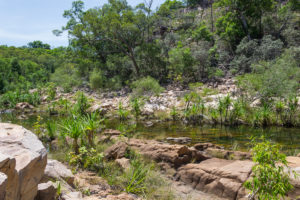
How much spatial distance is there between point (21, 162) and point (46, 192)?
0.85 meters

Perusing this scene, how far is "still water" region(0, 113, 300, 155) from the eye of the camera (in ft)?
30.9

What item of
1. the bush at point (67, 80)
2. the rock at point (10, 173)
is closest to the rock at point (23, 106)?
the bush at point (67, 80)

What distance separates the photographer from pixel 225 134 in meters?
11.4

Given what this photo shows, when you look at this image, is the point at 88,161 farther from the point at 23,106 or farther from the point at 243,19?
the point at 243,19

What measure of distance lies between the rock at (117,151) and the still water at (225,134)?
371 cm

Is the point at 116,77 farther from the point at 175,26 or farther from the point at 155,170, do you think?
the point at 155,170

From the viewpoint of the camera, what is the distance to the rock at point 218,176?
4.90 meters

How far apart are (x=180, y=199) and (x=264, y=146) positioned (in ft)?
7.57

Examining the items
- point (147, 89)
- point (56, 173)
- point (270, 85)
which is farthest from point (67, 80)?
point (56, 173)

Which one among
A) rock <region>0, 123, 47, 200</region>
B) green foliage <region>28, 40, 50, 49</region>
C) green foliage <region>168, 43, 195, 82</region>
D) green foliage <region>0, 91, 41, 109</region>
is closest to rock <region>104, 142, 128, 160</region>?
rock <region>0, 123, 47, 200</region>

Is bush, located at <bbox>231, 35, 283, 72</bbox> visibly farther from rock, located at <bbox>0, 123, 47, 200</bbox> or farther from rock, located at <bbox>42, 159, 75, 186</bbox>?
rock, located at <bbox>0, 123, 47, 200</bbox>

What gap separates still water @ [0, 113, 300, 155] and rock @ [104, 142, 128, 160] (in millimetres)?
3707

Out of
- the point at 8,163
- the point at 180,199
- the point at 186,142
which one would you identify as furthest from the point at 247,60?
the point at 8,163

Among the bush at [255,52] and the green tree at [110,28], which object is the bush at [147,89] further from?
the bush at [255,52]
